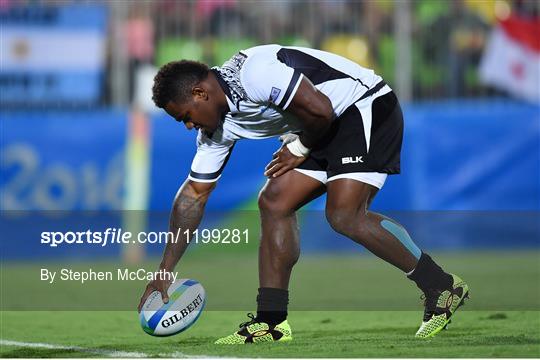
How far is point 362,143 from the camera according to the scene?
7.77m

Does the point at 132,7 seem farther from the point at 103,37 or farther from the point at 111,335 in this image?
the point at 111,335

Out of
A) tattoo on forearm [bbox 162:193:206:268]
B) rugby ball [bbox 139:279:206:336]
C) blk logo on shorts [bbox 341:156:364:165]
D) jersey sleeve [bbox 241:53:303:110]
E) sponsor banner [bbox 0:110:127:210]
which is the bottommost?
sponsor banner [bbox 0:110:127:210]

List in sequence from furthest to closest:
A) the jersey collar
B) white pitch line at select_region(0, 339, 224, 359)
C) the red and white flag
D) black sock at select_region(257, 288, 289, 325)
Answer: the red and white flag → black sock at select_region(257, 288, 289, 325) → the jersey collar → white pitch line at select_region(0, 339, 224, 359)

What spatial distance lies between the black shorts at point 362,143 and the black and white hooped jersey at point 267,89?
10cm

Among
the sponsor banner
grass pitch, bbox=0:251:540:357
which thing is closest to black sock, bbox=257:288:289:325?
grass pitch, bbox=0:251:540:357

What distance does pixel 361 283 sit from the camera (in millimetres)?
12227

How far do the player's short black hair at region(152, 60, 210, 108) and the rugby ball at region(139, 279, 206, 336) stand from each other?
1.21 meters

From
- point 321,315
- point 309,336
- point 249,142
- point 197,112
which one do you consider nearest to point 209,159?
point 197,112

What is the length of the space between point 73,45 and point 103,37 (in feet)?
1.32

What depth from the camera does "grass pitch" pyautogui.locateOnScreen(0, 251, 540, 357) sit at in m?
7.27

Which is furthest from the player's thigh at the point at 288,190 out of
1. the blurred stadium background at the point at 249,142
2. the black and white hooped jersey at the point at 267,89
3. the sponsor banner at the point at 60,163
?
the sponsor banner at the point at 60,163

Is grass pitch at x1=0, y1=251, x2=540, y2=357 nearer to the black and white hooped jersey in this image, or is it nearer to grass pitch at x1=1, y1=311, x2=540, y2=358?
grass pitch at x1=1, y1=311, x2=540, y2=358

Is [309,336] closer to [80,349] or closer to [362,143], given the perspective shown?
[362,143]

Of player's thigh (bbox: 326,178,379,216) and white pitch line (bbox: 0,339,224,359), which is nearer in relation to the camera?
white pitch line (bbox: 0,339,224,359)
